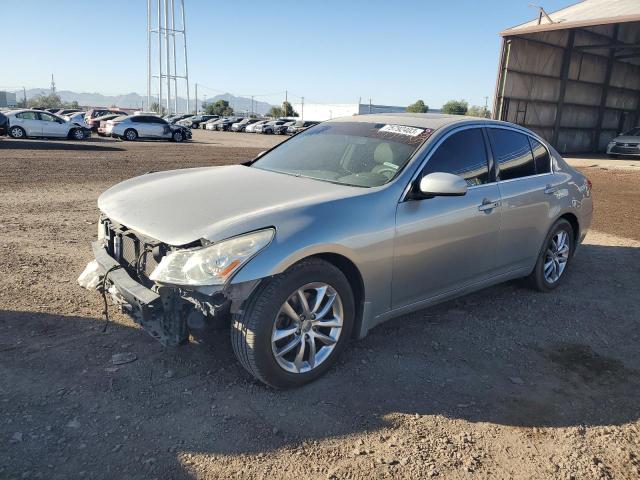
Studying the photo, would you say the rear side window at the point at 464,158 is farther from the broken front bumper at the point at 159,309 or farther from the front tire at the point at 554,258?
the broken front bumper at the point at 159,309

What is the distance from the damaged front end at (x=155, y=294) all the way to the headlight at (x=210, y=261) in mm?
49

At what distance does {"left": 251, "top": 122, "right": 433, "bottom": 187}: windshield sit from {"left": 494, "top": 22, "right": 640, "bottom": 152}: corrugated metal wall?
18.7 meters

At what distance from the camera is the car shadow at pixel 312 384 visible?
2881mm

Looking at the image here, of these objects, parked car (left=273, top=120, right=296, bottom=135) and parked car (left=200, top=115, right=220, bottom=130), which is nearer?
parked car (left=273, top=120, right=296, bottom=135)

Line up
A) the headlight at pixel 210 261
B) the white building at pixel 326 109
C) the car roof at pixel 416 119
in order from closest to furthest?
1. the headlight at pixel 210 261
2. the car roof at pixel 416 119
3. the white building at pixel 326 109

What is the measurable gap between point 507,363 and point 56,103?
392ft

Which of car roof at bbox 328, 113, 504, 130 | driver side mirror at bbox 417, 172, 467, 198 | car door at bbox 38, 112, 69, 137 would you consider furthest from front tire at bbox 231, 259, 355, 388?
car door at bbox 38, 112, 69, 137

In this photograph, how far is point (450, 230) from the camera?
3.89 m

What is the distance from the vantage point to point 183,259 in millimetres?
2930

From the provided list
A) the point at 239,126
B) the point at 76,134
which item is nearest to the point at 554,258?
the point at 76,134

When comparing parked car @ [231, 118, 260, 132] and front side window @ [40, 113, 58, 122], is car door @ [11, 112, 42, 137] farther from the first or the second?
parked car @ [231, 118, 260, 132]

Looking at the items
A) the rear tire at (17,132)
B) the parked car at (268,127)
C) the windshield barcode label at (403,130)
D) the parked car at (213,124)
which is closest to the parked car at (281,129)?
the parked car at (268,127)

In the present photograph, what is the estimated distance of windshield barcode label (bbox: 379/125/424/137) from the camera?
4.09 meters

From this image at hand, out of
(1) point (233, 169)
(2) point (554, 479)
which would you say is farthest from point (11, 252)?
(2) point (554, 479)
